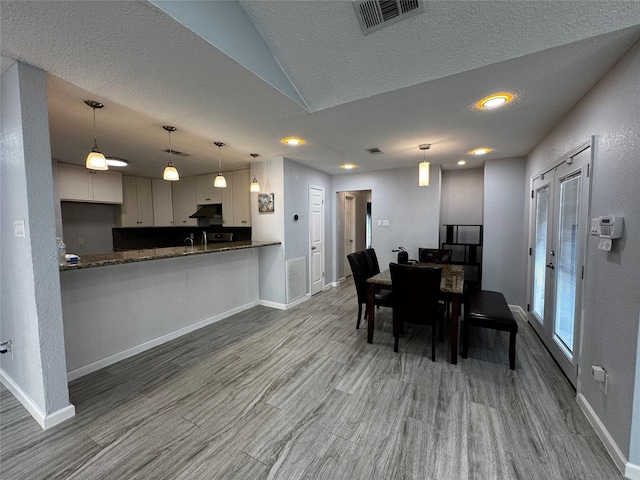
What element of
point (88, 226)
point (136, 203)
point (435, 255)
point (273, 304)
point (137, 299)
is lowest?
point (273, 304)

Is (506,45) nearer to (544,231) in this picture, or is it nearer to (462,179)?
(544,231)

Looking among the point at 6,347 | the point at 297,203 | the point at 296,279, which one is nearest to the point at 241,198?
the point at 297,203

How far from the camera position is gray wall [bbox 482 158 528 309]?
3.76 metres

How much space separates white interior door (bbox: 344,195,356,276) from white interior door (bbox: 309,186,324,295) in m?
1.09

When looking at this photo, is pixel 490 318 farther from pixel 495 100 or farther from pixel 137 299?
pixel 137 299

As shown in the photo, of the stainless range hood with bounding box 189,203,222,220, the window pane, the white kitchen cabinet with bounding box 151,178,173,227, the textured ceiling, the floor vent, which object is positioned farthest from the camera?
the white kitchen cabinet with bounding box 151,178,173,227

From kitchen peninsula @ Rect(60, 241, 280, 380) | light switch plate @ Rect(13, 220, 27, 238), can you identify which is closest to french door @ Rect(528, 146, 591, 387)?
kitchen peninsula @ Rect(60, 241, 280, 380)

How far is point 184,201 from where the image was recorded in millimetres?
5449

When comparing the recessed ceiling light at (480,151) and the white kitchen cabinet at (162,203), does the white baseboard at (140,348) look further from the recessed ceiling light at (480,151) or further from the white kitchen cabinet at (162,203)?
the recessed ceiling light at (480,151)

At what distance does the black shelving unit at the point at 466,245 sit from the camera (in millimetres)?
4250

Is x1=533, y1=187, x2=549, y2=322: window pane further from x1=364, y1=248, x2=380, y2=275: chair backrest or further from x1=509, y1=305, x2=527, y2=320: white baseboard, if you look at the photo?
x1=364, y1=248, x2=380, y2=275: chair backrest

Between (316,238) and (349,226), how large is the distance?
5.26 ft

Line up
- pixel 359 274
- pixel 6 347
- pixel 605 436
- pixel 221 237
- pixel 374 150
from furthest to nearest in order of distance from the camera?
pixel 221 237, pixel 374 150, pixel 359 274, pixel 6 347, pixel 605 436

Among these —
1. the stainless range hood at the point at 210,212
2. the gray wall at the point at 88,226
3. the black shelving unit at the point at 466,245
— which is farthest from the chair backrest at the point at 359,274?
the gray wall at the point at 88,226
